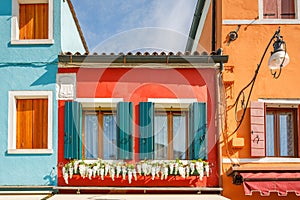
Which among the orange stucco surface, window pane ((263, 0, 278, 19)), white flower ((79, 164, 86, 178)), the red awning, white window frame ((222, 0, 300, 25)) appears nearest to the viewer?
the red awning

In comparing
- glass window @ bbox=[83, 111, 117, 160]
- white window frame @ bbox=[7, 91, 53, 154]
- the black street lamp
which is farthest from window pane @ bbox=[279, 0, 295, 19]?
white window frame @ bbox=[7, 91, 53, 154]

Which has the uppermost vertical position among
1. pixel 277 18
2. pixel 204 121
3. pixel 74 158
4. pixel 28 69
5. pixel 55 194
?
pixel 277 18

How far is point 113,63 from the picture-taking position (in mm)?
13992

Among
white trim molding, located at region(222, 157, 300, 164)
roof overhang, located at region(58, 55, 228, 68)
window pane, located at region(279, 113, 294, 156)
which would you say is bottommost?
white trim molding, located at region(222, 157, 300, 164)

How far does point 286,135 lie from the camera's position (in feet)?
46.3

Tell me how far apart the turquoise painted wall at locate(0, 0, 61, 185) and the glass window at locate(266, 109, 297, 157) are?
5.78 metres

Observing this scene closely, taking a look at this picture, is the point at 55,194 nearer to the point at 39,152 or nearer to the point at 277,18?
the point at 39,152

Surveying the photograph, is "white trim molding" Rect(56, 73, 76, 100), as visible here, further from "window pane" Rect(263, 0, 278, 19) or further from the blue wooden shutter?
"window pane" Rect(263, 0, 278, 19)

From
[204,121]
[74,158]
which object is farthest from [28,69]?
[204,121]

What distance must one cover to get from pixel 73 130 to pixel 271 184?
207 inches

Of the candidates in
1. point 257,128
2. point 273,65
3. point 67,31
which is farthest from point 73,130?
point 273,65

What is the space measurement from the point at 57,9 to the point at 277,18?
6171 millimetres

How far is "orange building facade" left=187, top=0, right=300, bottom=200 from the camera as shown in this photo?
535 inches

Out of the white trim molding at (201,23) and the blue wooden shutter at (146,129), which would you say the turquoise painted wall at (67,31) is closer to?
the blue wooden shutter at (146,129)
